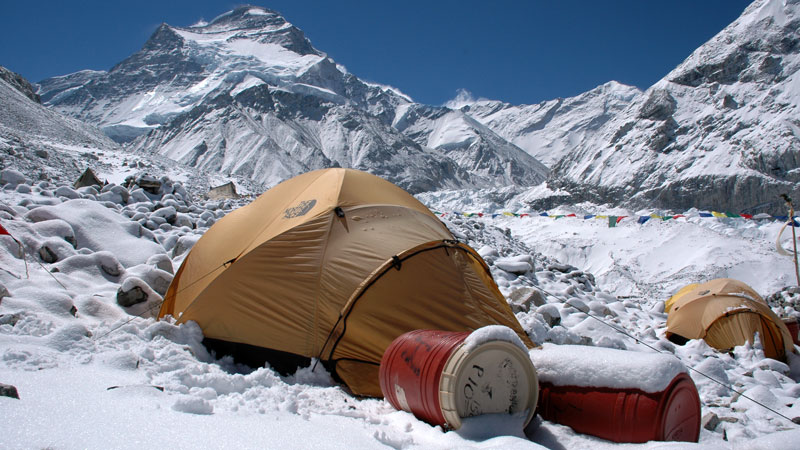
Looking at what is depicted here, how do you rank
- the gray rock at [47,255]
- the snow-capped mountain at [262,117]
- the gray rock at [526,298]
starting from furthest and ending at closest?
1. the snow-capped mountain at [262,117]
2. the gray rock at [526,298]
3. the gray rock at [47,255]

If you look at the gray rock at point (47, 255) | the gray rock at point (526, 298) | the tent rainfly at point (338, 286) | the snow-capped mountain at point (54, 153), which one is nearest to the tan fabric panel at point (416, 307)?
the tent rainfly at point (338, 286)

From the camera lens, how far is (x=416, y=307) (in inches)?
180

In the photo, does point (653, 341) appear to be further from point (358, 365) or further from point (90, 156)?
point (90, 156)

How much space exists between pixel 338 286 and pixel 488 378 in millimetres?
2133

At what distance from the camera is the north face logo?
17.2 ft

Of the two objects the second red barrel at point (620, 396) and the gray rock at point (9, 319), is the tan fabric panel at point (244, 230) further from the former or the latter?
the second red barrel at point (620, 396)

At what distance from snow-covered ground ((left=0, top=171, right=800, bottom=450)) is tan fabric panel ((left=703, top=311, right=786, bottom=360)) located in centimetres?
32

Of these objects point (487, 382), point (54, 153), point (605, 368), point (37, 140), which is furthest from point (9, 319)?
point (37, 140)

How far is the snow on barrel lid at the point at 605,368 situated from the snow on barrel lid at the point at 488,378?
1.17 feet

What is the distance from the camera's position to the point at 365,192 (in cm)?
560

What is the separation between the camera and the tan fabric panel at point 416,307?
434 centimetres

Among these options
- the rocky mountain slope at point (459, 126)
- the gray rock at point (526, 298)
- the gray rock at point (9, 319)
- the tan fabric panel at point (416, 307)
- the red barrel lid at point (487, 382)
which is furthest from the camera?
the rocky mountain slope at point (459, 126)

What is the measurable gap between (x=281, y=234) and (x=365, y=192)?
116 centimetres

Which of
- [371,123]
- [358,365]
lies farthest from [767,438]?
[371,123]
